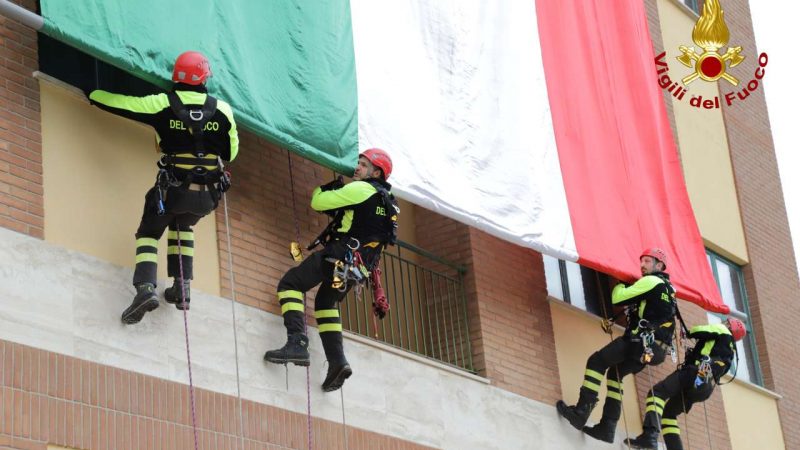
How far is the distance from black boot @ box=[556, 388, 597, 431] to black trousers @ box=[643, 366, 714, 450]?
1.37m

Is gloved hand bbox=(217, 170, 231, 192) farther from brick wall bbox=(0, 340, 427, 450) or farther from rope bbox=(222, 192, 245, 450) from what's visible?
brick wall bbox=(0, 340, 427, 450)

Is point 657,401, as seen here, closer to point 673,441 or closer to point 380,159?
point 673,441

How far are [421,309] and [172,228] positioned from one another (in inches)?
180

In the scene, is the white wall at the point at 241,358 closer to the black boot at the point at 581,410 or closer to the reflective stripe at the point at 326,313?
the black boot at the point at 581,410

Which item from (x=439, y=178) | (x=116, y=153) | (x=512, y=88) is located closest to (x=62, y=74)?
(x=116, y=153)

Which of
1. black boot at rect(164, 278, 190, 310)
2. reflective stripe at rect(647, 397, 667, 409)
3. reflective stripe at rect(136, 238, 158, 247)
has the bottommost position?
black boot at rect(164, 278, 190, 310)

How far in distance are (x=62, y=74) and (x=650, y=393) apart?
8115mm

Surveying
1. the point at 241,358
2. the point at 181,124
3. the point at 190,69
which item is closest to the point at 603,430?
the point at 241,358

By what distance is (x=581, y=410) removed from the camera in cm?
1493

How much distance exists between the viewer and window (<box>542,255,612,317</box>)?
1628 centimetres

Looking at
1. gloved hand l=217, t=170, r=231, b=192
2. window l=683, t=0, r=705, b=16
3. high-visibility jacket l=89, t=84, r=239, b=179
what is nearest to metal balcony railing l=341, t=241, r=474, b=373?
gloved hand l=217, t=170, r=231, b=192

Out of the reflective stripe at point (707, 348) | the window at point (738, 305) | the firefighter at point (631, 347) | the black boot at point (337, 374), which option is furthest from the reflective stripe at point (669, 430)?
the black boot at point (337, 374)

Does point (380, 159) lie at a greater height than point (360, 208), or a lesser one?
greater

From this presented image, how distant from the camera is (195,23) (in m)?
11.2
